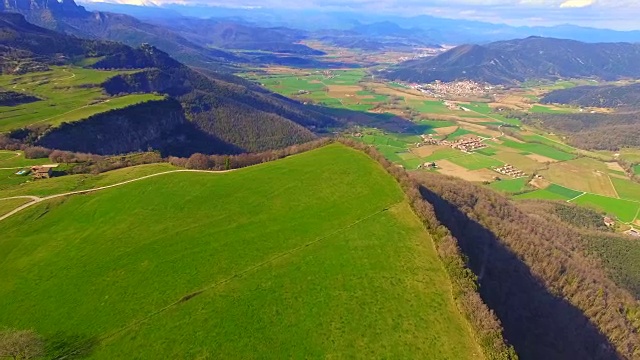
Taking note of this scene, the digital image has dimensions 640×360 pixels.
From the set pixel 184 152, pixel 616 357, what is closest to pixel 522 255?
pixel 616 357

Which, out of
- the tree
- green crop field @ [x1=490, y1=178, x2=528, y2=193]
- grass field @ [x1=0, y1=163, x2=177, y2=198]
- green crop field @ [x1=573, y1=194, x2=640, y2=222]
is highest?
the tree

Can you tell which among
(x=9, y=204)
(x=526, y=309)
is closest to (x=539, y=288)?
(x=526, y=309)

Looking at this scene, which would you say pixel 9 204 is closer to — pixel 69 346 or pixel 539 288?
pixel 69 346

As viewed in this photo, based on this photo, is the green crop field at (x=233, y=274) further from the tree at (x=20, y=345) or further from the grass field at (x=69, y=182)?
the grass field at (x=69, y=182)

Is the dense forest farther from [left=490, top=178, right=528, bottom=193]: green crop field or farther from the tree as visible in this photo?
[left=490, top=178, right=528, bottom=193]: green crop field

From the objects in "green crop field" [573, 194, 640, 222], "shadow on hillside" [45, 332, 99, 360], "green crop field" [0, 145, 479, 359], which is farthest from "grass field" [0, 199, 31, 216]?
"green crop field" [573, 194, 640, 222]

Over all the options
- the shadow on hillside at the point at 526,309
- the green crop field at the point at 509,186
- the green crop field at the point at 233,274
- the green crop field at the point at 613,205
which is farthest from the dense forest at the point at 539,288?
the green crop field at the point at 509,186
